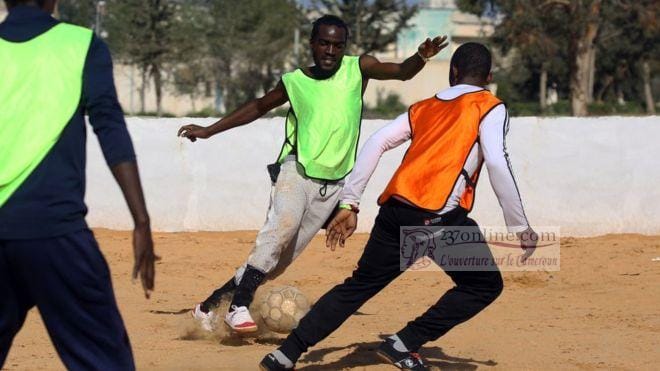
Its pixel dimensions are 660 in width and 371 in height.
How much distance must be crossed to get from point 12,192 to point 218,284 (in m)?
6.89

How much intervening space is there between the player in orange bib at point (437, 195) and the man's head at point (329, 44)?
41.8 inches

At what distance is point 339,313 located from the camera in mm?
5930

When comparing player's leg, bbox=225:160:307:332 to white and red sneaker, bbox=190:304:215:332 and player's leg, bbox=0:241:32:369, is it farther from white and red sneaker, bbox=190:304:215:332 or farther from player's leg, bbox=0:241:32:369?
player's leg, bbox=0:241:32:369

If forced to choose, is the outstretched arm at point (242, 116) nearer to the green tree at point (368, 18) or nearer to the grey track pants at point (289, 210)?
the grey track pants at point (289, 210)

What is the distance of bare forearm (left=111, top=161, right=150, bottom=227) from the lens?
3.67 meters

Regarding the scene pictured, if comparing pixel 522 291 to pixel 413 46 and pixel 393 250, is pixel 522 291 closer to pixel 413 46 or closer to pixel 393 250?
pixel 393 250

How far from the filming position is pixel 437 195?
18.8 ft

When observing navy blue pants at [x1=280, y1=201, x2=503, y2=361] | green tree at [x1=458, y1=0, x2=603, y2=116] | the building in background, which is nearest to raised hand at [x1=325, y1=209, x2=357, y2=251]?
navy blue pants at [x1=280, y1=201, x2=503, y2=361]

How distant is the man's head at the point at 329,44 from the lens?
688cm

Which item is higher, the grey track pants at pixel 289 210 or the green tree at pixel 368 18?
the grey track pants at pixel 289 210

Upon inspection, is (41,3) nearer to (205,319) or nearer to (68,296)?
(68,296)

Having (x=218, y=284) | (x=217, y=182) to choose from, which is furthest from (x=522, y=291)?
(x=217, y=182)

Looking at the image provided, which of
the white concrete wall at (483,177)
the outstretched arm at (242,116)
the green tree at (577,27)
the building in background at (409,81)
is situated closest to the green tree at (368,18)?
the building in background at (409,81)

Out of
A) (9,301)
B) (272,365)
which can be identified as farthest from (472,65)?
(9,301)
